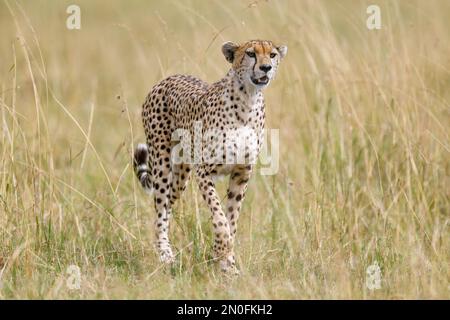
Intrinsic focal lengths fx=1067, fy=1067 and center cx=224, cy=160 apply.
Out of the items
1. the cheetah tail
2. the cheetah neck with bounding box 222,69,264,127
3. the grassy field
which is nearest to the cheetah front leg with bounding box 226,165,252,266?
the grassy field

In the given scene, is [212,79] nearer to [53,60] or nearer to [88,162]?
[88,162]

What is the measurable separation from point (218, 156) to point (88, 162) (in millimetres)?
2964

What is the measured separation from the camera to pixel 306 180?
677 centimetres

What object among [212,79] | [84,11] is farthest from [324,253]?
[84,11]

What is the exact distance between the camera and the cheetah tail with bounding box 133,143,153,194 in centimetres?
613

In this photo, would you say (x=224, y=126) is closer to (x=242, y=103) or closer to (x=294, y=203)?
(x=242, y=103)

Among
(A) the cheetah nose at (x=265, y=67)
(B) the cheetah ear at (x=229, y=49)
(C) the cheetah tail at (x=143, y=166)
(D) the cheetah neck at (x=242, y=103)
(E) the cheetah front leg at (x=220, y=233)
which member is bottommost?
(E) the cheetah front leg at (x=220, y=233)

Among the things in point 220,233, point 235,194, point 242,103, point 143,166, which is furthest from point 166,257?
point 242,103

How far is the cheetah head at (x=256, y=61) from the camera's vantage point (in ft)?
16.8

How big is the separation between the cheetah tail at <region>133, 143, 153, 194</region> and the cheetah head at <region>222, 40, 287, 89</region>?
40.0 inches

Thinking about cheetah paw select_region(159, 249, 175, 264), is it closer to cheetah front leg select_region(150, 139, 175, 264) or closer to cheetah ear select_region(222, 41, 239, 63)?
cheetah front leg select_region(150, 139, 175, 264)

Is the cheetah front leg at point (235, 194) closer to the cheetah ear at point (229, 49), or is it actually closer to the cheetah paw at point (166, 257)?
the cheetah paw at point (166, 257)

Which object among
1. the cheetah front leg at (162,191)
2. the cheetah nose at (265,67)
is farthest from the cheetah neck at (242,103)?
the cheetah front leg at (162,191)

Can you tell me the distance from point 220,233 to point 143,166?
3.12ft
